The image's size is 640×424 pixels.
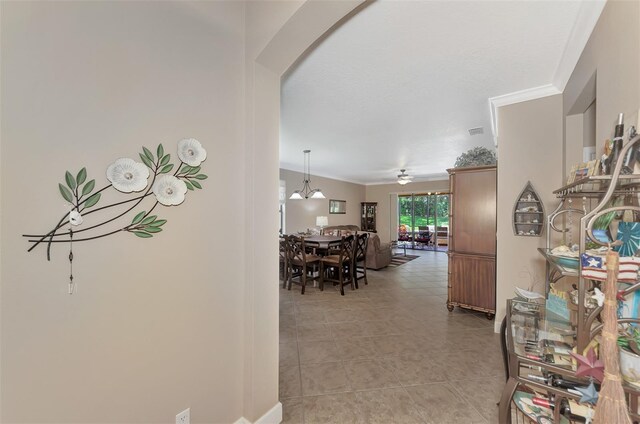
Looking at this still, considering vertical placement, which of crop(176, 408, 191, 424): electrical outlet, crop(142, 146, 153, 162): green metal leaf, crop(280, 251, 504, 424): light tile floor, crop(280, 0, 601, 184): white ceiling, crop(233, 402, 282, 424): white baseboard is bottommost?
crop(280, 251, 504, 424): light tile floor

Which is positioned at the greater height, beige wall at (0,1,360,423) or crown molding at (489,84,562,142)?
crown molding at (489,84,562,142)

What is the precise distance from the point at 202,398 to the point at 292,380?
3.21 ft

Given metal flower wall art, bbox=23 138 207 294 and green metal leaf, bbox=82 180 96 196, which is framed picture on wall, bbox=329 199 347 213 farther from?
green metal leaf, bbox=82 180 96 196

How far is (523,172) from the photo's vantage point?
9.29 feet

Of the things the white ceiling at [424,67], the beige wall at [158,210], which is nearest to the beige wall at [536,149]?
the white ceiling at [424,67]

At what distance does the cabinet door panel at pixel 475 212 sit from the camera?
3309 mm

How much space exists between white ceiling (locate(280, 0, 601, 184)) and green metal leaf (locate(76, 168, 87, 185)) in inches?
68.1

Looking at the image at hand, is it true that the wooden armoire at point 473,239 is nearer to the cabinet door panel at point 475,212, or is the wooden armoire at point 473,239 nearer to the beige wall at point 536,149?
the cabinet door panel at point 475,212

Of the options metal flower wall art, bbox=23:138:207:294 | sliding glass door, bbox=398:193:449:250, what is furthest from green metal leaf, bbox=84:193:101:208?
sliding glass door, bbox=398:193:449:250

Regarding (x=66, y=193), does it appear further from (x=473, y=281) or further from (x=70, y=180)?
(x=473, y=281)

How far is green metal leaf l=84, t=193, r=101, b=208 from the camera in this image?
3.54 ft

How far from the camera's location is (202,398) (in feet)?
4.83

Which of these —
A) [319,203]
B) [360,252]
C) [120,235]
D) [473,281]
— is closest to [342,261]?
[360,252]

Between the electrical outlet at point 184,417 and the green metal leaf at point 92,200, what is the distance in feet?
3.81
